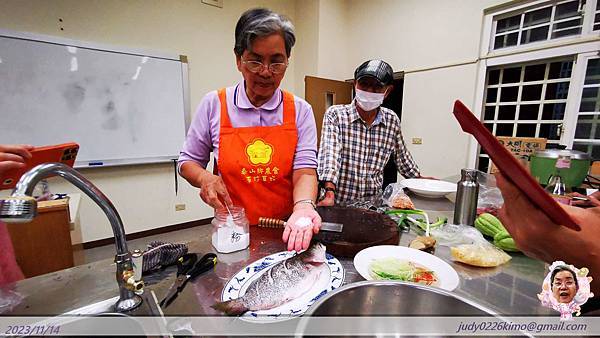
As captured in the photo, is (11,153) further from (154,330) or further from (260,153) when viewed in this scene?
(260,153)

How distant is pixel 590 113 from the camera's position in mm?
3010

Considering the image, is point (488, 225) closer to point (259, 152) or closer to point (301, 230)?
point (301, 230)

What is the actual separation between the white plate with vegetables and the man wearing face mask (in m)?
1.07

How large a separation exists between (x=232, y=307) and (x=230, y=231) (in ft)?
1.10

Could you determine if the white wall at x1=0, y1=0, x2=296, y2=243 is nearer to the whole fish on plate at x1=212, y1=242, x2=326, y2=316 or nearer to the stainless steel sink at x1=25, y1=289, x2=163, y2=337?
the stainless steel sink at x1=25, y1=289, x2=163, y2=337

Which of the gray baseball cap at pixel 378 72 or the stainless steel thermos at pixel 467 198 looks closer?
the stainless steel thermos at pixel 467 198

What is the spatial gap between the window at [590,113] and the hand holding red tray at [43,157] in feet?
14.7

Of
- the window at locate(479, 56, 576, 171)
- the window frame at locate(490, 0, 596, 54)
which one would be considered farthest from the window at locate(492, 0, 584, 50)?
the window at locate(479, 56, 576, 171)

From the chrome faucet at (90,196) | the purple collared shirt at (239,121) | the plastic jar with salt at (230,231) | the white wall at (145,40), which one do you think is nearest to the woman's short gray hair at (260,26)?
the purple collared shirt at (239,121)

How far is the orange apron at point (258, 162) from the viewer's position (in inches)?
50.9

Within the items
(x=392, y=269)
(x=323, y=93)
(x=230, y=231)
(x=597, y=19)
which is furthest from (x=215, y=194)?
(x=597, y=19)

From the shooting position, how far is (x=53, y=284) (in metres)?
0.80

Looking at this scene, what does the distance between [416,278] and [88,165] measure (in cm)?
392

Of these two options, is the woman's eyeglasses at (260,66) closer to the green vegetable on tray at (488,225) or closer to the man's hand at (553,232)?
the man's hand at (553,232)
